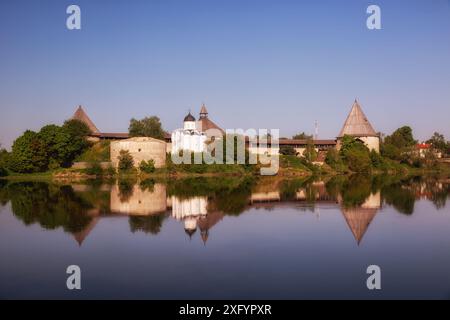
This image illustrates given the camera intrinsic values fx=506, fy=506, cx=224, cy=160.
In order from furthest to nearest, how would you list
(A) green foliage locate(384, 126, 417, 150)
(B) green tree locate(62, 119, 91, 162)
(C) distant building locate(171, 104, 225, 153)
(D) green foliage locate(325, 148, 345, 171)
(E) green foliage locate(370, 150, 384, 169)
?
(A) green foliage locate(384, 126, 417, 150), (E) green foliage locate(370, 150, 384, 169), (D) green foliage locate(325, 148, 345, 171), (C) distant building locate(171, 104, 225, 153), (B) green tree locate(62, 119, 91, 162)

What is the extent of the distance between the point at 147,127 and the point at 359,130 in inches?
815

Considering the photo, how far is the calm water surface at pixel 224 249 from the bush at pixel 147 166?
18.3 m

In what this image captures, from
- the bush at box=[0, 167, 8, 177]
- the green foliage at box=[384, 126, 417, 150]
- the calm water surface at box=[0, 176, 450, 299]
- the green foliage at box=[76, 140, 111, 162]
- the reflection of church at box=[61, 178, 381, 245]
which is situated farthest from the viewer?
the green foliage at box=[384, 126, 417, 150]

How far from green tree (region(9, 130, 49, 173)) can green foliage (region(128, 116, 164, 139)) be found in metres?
11.7

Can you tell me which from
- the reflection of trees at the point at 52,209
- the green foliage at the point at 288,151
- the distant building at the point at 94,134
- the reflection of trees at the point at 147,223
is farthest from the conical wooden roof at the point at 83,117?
the reflection of trees at the point at 147,223

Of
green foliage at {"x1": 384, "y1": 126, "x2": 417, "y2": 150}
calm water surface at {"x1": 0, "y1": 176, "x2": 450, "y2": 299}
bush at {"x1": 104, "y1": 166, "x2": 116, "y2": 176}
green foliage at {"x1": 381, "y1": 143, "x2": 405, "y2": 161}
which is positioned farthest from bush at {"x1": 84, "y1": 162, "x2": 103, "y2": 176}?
green foliage at {"x1": 384, "y1": 126, "x2": 417, "y2": 150}

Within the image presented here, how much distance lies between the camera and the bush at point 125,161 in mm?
36688

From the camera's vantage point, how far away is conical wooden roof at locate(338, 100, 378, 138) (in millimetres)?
49594

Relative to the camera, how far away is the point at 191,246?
10.1 metres

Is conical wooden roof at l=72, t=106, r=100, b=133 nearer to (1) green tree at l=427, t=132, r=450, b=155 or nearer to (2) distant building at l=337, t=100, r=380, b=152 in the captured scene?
(2) distant building at l=337, t=100, r=380, b=152

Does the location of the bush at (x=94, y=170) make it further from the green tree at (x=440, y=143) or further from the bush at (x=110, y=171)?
the green tree at (x=440, y=143)
